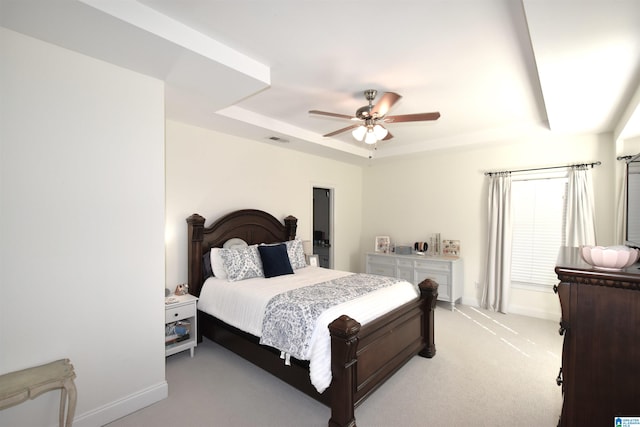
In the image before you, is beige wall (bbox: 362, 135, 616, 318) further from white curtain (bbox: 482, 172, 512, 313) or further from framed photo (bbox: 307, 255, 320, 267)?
framed photo (bbox: 307, 255, 320, 267)

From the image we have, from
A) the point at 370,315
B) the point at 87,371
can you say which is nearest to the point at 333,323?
the point at 370,315

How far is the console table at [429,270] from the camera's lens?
4496 mm

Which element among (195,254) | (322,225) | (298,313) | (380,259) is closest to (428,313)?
(298,313)

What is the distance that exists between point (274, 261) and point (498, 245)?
335 centimetres

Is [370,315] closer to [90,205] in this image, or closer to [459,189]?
[90,205]

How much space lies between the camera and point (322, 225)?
6242 mm

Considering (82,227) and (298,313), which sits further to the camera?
(298,313)

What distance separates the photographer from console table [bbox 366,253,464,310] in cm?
450

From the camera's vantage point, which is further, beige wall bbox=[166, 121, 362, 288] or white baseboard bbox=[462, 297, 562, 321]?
white baseboard bbox=[462, 297, 562, 321]

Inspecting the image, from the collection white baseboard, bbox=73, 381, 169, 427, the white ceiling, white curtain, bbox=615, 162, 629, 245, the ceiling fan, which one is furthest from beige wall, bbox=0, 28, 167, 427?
white curtain, bbox=615, 162, 629, 245

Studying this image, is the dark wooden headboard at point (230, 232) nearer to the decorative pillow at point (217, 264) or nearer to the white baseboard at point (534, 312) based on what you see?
the decorative pillow at point (217, 264)

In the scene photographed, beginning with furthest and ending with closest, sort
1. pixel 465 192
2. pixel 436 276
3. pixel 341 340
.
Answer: pixel 465 192 → pixel 436 276 → pixel 341 340

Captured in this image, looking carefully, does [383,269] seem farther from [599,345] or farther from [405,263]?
[599,345]

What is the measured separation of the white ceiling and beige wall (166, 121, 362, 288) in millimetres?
448
